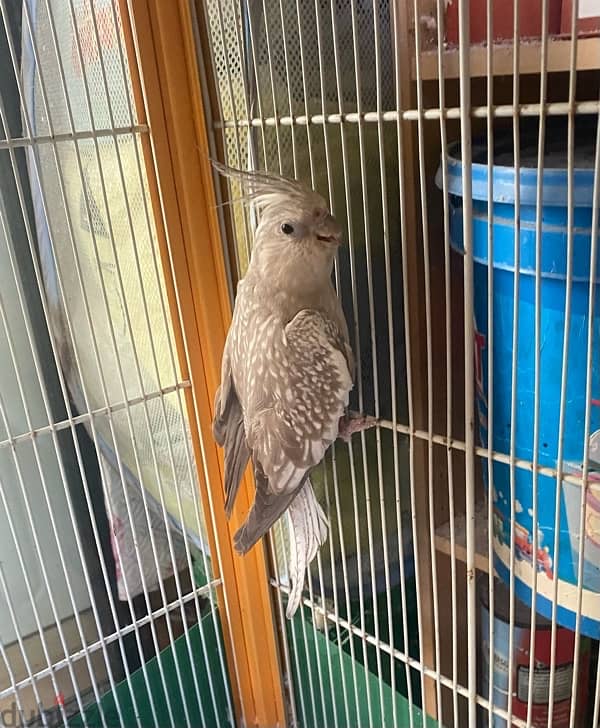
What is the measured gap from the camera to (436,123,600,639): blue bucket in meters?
0.55

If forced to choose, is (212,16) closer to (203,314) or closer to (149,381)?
(203,314)

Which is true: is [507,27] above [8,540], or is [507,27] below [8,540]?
above

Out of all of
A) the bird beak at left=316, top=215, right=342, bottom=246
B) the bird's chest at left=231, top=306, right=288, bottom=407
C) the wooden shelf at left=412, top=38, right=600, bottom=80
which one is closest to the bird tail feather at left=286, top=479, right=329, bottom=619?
the bird's chest at left=231, top=306, right=288, bottom=407

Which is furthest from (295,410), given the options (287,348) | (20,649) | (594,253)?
(20,649)

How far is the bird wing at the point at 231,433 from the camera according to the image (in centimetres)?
83

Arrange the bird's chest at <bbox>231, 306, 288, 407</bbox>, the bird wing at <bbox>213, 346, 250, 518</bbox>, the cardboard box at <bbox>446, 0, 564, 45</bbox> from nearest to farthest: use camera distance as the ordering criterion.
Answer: the cardboard box at <bbox>446, 0, 564, 45</bbox> < the bird's chest at <bbox>231, 306, 288, 407</bbox> < the bird wing at <bbox>213, 346, 250, 518</bbox>

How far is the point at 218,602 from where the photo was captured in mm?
1002

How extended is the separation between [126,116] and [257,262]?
0.80ft

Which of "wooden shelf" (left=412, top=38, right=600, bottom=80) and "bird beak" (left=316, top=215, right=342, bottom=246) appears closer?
"wooden shelf" (left=412, top=38, right=600, bottom=80)

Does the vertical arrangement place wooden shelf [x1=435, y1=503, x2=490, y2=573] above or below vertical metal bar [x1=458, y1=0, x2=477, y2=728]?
below

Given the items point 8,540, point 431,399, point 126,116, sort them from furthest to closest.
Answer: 1. point 8,540
2. point 126,116
3. point 431,399

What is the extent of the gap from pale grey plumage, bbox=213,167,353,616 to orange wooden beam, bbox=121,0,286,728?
0.30 feet

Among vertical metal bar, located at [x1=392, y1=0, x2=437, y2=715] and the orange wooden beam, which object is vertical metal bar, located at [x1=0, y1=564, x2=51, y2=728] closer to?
the orange wooden beam

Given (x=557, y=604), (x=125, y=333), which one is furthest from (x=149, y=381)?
(x=557, y=604)
